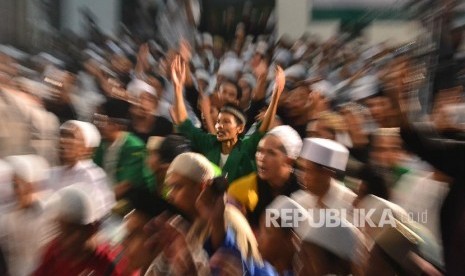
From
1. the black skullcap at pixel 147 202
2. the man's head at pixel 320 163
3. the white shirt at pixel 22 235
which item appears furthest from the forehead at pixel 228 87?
the white shirt at pixel 22 235

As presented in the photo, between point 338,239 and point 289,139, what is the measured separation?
47 cm

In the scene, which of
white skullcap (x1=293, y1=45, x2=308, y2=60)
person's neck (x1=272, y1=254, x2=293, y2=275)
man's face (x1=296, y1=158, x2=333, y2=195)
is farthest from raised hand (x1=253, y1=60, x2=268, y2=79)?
person's neck (x1=272, y1=254, x2=293, y2=275)

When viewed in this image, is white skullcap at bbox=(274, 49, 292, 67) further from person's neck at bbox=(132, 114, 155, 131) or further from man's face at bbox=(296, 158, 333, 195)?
person's neck at bbox=(132, 114, 155, 131)

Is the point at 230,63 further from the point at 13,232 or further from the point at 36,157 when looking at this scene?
the point at 13,232

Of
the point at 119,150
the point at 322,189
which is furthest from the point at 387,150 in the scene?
the point at 119,150

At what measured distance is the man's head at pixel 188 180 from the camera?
2.04 meters

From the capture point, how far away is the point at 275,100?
2.21 m

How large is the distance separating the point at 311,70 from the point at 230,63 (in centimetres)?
28

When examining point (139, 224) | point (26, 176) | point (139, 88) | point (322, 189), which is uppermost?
point (139, 88)

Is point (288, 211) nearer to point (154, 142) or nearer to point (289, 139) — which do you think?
point (289, 139)

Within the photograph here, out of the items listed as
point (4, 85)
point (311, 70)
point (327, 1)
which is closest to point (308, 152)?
point (311, 70)

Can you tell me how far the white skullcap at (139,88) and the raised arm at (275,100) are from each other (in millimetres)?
422

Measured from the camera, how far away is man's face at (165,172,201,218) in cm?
203

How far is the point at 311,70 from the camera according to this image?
2209 mm
